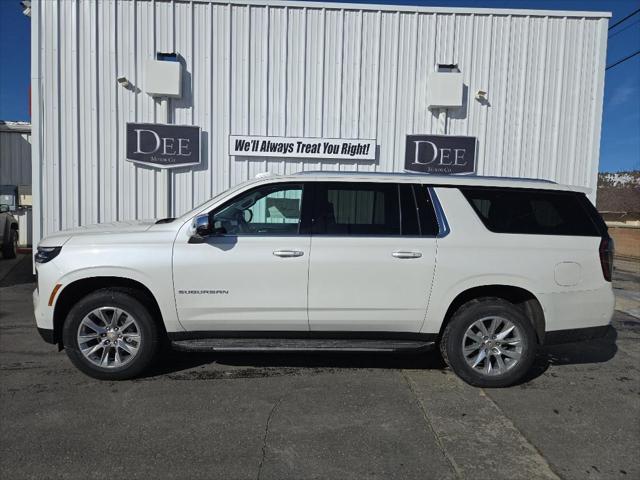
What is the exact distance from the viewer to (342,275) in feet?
13.8

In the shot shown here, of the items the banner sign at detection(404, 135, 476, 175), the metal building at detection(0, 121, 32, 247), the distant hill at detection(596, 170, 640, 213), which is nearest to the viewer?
the banner sign at detection(404, 135, 476, 175)

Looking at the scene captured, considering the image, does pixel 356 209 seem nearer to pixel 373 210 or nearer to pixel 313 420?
pixel 373 210

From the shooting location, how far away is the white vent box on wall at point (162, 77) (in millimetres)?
8219

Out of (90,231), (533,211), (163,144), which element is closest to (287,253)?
(90,231)

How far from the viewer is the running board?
4.23 m

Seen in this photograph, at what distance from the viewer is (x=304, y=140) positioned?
8617 millimetres

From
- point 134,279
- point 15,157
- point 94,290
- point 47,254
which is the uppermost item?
point 15,157

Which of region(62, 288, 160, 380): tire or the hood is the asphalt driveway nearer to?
region(62, 288, 160, 380): tire

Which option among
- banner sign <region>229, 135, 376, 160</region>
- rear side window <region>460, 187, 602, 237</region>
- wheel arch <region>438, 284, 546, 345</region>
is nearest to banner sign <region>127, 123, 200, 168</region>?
banner sign <region>229, 135, 376, 160</region>

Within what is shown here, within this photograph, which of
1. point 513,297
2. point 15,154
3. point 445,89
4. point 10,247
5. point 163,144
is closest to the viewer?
point 513,297

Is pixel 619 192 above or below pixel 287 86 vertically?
below

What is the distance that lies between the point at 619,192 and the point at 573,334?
120 ft

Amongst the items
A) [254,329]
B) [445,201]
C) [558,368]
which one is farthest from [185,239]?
[558,368]

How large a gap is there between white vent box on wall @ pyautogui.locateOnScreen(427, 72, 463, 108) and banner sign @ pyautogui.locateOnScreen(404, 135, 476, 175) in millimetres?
608
